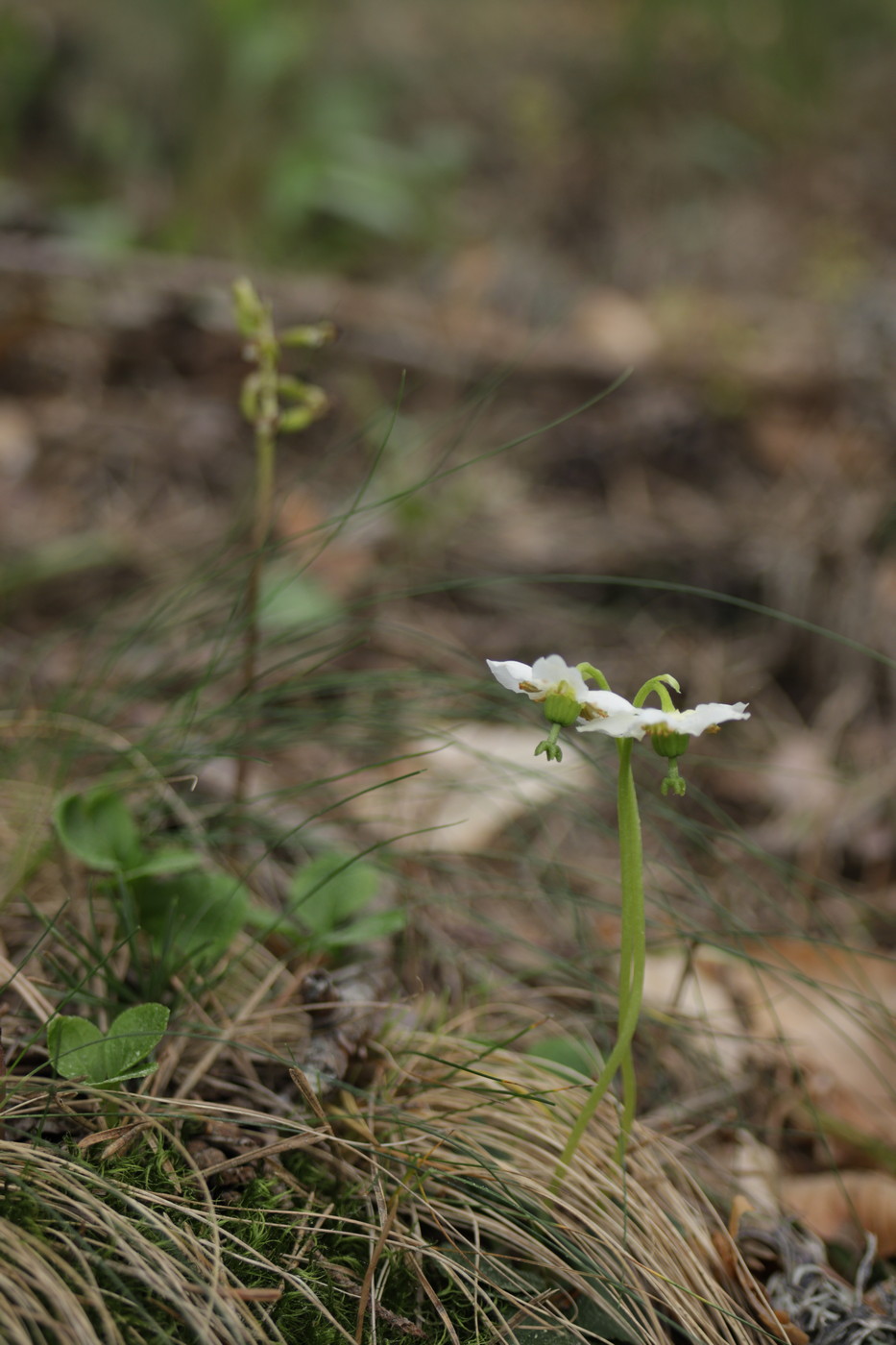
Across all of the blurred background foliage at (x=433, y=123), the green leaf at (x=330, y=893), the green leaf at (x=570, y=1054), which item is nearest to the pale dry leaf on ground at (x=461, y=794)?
the green leaf at (x=330, y=893)

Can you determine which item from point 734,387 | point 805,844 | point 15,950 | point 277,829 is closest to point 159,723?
point 277,829

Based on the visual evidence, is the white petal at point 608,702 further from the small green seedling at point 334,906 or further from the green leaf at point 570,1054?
the green leaf at point 570,1054

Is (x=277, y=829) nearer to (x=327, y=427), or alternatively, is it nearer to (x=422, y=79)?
(x=327, y=427)

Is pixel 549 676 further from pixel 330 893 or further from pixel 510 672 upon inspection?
pixel 330 893

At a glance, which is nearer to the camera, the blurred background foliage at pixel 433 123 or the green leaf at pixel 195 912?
the green leaf at pixel 195 912

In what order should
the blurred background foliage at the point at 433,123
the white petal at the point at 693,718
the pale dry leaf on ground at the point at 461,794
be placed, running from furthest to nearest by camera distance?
the blurred background foliage at the point at 433,123
the pale dry leaf on ground at the point at 461,794
the white petal at the point at 693,718
